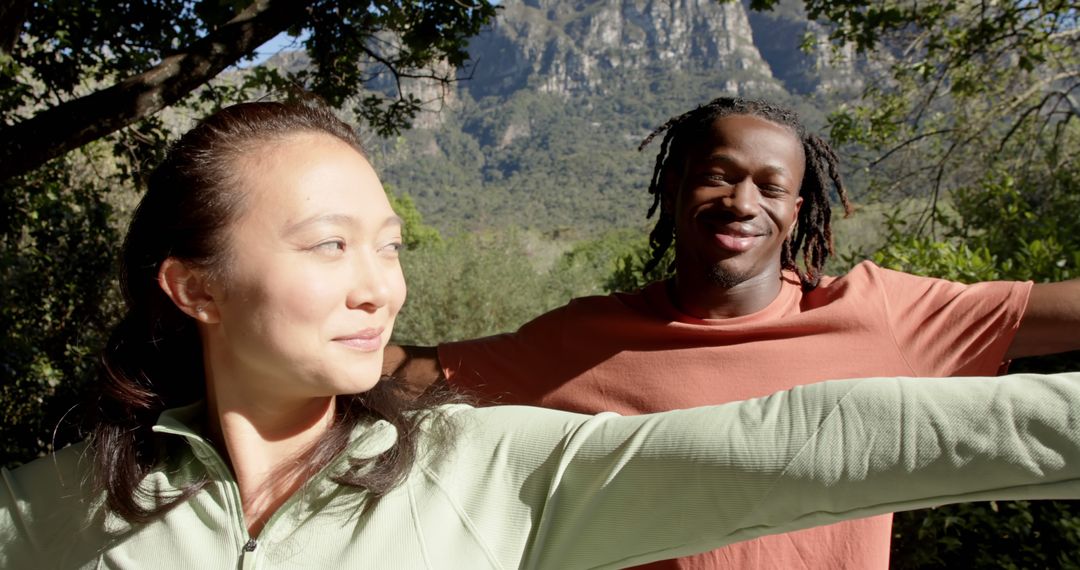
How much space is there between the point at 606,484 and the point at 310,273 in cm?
56

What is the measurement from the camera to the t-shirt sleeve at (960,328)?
1.91m

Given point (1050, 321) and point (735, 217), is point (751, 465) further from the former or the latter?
point (1050, 321)

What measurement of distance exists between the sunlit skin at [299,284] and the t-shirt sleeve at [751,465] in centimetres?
27

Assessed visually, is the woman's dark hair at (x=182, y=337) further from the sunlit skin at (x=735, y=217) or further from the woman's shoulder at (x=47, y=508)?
the sunlit skin at (x=735, y=217)

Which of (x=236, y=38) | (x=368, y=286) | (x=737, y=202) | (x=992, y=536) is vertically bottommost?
(x=992, y=536)

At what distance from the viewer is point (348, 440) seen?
145 centimetres

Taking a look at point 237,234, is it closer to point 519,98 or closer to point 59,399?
point 59,399

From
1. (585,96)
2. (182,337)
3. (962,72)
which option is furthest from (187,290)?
(585,96)

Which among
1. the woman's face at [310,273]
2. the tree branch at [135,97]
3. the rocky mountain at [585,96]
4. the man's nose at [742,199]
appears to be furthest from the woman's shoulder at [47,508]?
the rocky mountain at [585,96]

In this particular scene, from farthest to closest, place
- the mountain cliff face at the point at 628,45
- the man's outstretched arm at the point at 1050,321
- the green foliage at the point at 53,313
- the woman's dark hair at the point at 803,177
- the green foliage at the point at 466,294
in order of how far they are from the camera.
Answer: the mountain cliff face at the point at 628,45 → the green foliage at the point at 466,294 → the green foliage at the point at 53,313 → the woman's dark hair at the point at 803,177 → the man's outstretched arm at the point at 1050,321

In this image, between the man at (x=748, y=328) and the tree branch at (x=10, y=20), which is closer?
the man at (x=748, y=328)

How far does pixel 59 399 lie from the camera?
23.0ft

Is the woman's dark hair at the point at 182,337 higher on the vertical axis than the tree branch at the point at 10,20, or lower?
lower

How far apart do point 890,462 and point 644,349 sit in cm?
114
